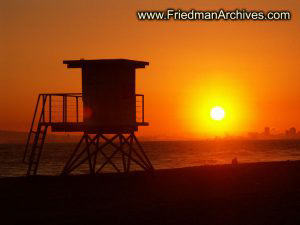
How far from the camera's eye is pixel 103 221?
602 inches

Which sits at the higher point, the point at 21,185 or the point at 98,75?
the point at 98,75

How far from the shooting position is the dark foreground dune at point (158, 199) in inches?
623

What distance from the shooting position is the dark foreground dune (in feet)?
51.9

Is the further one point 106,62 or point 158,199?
point 106,62

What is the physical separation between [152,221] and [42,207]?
14.6 feet

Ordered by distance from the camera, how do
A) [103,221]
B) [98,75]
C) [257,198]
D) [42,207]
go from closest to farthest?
1. [103,221]
2. [42,207]
3. [257,198]
4. [98,75]

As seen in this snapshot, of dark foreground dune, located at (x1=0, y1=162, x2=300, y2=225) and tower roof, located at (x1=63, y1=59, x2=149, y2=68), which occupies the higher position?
tower roof, located at (x1=63, y1=59, x2=149, y2=68)

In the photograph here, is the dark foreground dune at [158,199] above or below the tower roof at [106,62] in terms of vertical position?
below

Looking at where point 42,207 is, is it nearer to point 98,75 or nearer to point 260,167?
point 98,75

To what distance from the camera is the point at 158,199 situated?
19812 millimetres

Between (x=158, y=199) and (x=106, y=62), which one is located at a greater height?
(x=106, y=62)

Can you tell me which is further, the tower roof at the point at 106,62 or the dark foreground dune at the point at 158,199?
the tower roof at the point at 106,62

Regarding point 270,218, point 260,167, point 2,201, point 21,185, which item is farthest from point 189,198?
point 260,167

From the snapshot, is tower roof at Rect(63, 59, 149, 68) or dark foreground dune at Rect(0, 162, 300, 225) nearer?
dark foreground dune at Rect(0, 162, 300, 225)
